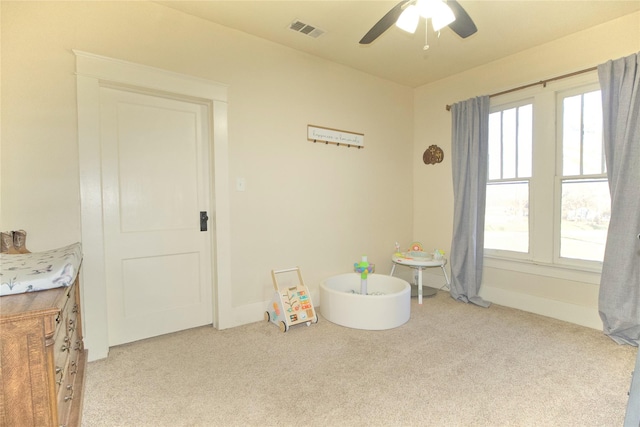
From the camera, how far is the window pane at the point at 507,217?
333cm

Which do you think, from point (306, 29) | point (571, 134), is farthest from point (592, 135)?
point (306, 29)

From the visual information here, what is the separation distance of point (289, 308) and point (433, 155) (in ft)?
8.41

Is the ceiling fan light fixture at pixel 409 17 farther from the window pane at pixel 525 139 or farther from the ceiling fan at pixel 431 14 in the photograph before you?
the window pane at pixel 525 139

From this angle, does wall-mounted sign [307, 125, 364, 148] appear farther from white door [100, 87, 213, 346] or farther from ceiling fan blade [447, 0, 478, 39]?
ceiling fan blade [447, 0, 478, 39]

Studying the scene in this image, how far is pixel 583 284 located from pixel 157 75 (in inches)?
156

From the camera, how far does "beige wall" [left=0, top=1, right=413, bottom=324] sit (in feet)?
6.68

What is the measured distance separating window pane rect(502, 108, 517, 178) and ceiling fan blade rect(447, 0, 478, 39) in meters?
1.77

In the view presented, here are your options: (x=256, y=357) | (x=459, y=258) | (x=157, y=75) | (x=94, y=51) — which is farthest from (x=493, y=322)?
(x=94, y=51)

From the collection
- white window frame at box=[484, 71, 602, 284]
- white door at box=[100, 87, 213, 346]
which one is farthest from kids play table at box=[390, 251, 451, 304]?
white door at box=[100, 87, 213, 346]

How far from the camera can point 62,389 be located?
1333mm

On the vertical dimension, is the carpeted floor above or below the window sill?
below

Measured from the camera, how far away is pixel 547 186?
3.10 m

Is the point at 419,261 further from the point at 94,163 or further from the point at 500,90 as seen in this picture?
the point at 94,163

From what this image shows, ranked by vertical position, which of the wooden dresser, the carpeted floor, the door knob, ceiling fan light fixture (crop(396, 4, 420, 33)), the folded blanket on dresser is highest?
ceiling fan light fixture (crop(396, 4, 420, 33))
